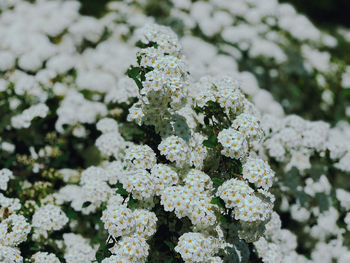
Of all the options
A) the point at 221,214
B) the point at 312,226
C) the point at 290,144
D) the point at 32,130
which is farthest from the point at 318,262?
the point at 32,130

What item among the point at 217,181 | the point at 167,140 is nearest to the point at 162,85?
the point at 167,140

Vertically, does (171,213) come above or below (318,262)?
above

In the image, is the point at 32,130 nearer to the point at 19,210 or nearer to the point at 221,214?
the point at 19,210

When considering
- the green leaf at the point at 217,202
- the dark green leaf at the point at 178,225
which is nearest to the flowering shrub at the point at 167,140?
the green leaf at the point at 217,202

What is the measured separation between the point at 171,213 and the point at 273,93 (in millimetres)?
3550

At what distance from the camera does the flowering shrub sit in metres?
3.01

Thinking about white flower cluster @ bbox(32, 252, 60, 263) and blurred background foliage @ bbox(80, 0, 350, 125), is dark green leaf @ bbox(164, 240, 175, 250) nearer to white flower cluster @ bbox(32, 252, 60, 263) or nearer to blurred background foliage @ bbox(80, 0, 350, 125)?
white flower cluster @ bbox(32, 252, 60, 263)

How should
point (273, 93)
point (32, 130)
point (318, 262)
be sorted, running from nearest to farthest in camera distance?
1. point (318, 262)
2. point (32, 130)
3. point (273, 93)

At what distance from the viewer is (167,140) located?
3141 mm

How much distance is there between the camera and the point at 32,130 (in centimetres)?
444

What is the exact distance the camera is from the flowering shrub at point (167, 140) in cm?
301

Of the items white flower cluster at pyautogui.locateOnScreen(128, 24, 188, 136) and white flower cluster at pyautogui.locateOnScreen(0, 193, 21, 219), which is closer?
white flower cluster at pyautogui.locateOnScreen(128, 24, 188, 136)

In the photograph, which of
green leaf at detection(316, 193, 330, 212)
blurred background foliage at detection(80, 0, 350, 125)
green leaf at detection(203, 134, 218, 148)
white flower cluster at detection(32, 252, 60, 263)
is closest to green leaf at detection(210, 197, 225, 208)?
green leaf at detection(203, 134, 218, 148)

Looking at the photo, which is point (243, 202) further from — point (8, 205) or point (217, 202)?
point (8, 205)
